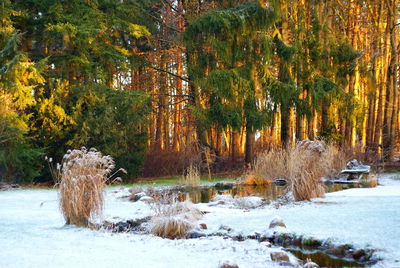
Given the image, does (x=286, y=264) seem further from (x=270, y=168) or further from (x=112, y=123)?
(x=112, y=123)

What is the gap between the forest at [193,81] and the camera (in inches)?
501

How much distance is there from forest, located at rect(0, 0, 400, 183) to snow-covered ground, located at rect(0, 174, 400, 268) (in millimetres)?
6082

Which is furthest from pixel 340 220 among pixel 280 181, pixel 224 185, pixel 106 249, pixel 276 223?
pixel 224 185

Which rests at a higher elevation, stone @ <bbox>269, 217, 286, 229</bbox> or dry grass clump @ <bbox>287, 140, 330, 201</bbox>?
dry grass clump @ <bbox>287, 140, 330, 201</bbox>

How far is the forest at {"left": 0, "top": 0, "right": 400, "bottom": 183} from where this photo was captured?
12.7 metres

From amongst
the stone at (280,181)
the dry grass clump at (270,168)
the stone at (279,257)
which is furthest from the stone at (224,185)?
the stone at (279,257)

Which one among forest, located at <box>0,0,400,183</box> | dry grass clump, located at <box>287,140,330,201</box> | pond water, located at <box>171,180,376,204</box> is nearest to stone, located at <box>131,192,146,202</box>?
pond water, located at <box>171,180,376,204</box>

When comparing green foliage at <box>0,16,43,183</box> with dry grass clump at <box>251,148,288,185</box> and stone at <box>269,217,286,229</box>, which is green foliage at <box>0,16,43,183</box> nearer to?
dry grass clump at <box>251,148,288,185</box>

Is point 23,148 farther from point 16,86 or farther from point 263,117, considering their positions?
point 263,117

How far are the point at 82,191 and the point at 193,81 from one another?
35.6ft

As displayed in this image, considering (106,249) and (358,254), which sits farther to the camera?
(106,249)

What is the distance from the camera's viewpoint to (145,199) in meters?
7.95

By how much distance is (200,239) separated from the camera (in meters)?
4.64

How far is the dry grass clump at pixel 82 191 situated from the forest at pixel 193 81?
6640 millimetres
